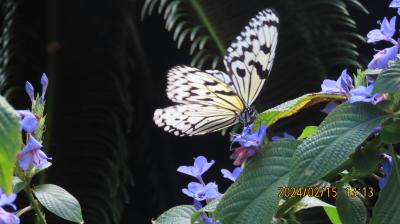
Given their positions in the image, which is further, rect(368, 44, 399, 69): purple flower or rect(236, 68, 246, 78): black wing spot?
rect(236, 68, 246, 78): black wing spot

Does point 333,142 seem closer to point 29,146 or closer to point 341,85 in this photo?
point 341,85

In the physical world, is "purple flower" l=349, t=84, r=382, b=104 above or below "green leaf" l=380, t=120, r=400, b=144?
above

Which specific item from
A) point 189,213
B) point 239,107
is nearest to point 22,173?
point 189,213

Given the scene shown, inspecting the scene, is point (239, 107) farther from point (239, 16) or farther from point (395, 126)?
point (239, 16)

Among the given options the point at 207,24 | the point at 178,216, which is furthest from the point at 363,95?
the point at 207,24

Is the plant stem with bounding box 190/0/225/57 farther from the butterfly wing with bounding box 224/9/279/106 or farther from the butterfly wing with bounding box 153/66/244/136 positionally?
the butterfly wing with bounding box 224/9/279/106

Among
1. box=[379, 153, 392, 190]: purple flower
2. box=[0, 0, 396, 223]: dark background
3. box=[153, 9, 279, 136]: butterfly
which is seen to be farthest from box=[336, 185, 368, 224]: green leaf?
box=[0, 0, 396, 223]: dark background
